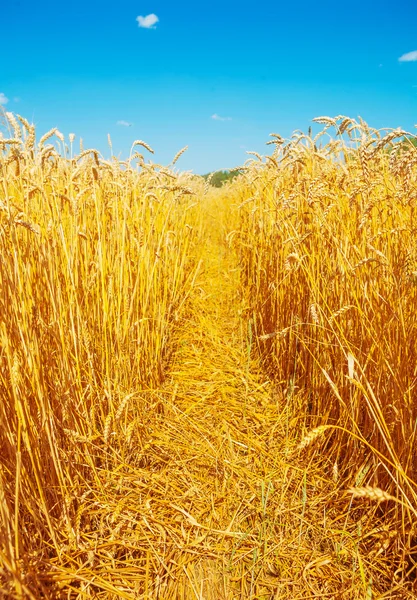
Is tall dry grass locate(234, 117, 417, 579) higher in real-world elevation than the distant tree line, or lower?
lower

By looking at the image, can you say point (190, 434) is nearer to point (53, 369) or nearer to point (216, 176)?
point (53, 369)

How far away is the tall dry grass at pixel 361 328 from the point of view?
0.94m

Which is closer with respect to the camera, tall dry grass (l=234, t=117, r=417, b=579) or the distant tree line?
tall dry grass (l=234, t=117, r=417, b=579)

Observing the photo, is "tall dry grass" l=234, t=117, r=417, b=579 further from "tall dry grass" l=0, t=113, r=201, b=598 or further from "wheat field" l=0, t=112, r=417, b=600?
"tall dry grass" l=0, t=113, r=201, b=598

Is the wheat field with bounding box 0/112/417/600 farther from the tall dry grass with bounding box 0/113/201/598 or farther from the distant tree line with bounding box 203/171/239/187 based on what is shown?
the distant tree line with bounding box 203/171/239/187

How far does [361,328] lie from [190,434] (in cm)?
73

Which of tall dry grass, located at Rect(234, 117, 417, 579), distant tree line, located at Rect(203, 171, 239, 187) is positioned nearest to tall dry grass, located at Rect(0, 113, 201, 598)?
tall dry grass, located at Rect(234, 117, 417, 579)

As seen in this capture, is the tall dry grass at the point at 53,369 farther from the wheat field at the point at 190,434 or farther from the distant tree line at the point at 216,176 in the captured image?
the distant tree line at the point at 216,176

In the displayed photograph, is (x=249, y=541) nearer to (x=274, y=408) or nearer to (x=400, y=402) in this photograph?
(x=400, y=402)

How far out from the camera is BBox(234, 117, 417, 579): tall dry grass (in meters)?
0.94

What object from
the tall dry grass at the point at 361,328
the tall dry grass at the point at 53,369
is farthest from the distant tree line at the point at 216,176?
the tall dry grass at the point at 53,369

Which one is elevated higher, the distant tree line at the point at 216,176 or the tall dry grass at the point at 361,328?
the distant tree line at the point at 216,176

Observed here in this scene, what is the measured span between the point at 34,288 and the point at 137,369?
1.66 feet

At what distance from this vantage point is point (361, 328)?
46.6 inches
